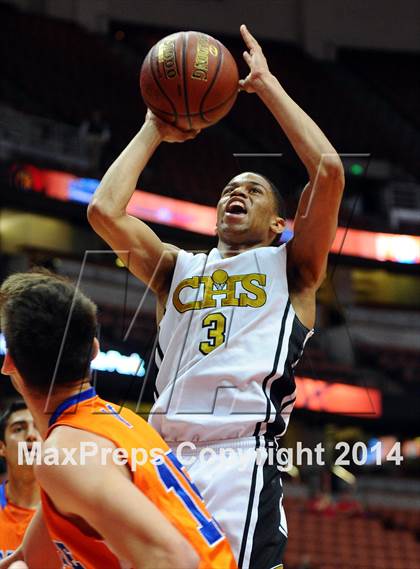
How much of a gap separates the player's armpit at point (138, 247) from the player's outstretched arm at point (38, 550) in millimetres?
1131

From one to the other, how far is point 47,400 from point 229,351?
92 cm

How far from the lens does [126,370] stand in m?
12.8

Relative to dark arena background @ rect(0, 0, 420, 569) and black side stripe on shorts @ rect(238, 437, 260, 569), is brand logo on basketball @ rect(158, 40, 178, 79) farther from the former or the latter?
dark arena background @ rect(0, 0, 420, 569)

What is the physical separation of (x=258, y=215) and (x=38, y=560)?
1.45 meters

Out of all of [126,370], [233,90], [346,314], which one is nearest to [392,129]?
[346,314]

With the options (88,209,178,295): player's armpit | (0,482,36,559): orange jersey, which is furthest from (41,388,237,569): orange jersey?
(0,482,36,559): orange jersey

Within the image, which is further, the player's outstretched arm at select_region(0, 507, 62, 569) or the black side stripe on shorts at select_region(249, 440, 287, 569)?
the black side stripe on shorts at select_region(249, 440, 287, 569)

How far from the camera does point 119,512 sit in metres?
1.80

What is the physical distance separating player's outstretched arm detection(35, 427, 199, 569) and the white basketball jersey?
0.92 metres

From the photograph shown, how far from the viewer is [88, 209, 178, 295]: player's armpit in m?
3.12

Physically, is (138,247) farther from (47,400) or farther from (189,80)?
(47,400)

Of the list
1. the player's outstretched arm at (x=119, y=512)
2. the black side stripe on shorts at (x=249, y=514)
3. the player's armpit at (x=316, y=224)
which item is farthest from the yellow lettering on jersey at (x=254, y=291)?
the player's outstretched arm at (x=119, y=512)

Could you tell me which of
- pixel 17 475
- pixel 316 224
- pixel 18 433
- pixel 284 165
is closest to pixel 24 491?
pixel 17 475

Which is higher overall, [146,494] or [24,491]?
[146,494]
